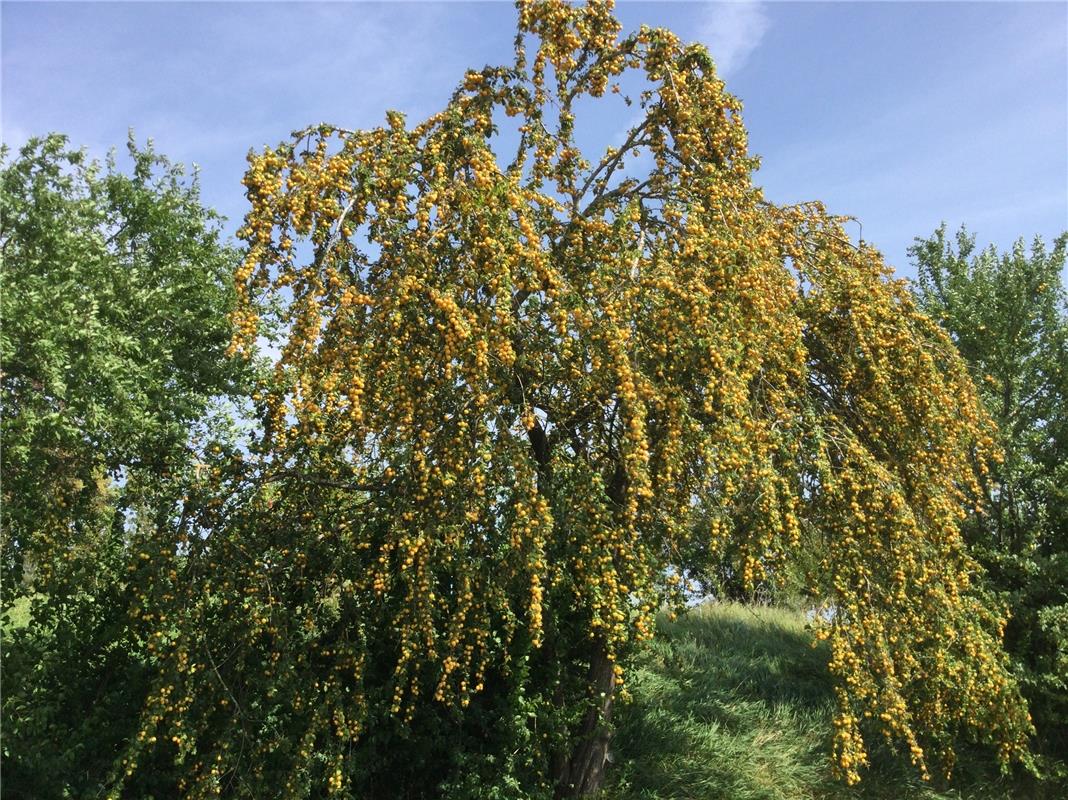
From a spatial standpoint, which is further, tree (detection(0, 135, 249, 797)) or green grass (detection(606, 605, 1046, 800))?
green grass (detection(606, 605, 1046, 800))

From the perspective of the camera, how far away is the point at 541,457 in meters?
6.50

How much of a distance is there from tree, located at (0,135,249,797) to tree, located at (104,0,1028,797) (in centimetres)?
67

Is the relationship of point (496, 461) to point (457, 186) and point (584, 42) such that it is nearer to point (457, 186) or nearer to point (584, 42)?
point (457, 186)

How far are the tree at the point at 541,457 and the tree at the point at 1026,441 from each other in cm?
97

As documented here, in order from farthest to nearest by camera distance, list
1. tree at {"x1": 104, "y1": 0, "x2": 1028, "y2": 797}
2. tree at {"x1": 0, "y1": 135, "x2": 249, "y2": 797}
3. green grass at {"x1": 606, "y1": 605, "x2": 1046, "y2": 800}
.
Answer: green grass at {"x1": 606, "y1": 605, "x2": 1046, "y2": 800}, tree at {"x1": 0, "y1": 135, "x2": 249, "y2": 797}, tree at {"x1": 104, "y1": 0, "x2": 1028, "y2": 797}

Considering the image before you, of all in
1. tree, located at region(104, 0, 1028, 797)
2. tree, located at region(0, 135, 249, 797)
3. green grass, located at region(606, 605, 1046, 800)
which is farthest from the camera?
green grass, located at region(606, 605, 1046, 800)

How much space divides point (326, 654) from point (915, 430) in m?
4.55

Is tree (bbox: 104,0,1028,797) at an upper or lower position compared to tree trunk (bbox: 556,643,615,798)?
upper

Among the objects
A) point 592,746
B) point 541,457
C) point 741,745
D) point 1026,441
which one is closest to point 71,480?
point 541,457

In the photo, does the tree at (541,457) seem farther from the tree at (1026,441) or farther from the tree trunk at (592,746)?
the tree at (1026,441)

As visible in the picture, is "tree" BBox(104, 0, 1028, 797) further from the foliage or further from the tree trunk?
the foliage

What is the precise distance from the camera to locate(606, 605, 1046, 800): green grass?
7.14 meters

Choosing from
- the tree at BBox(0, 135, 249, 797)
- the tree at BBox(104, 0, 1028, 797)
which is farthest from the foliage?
the tree at BBox(104, 0, 1028, 797)

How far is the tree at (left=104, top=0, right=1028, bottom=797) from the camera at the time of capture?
4.94 m
